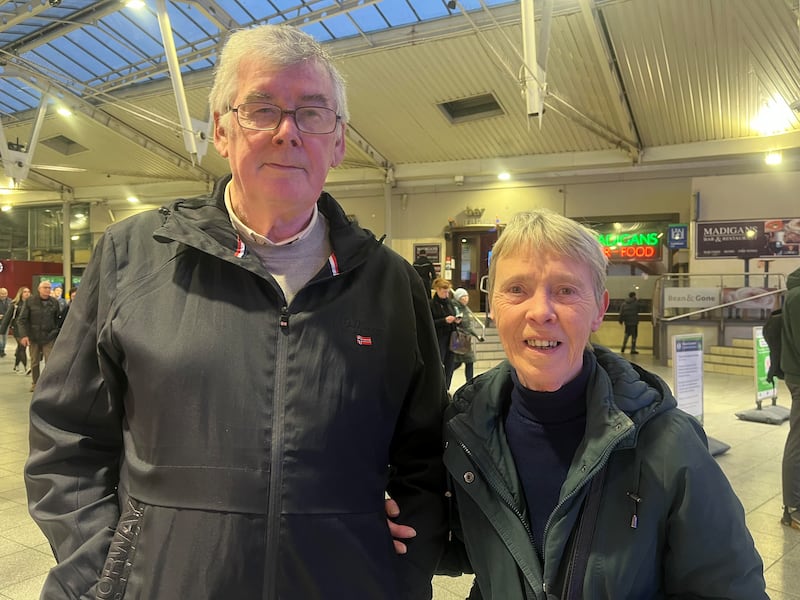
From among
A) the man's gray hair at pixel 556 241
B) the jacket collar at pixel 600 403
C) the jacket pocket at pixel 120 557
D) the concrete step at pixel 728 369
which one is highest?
the man's gray hair at pixel 556 241

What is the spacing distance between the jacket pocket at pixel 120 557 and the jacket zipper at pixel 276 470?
264mm

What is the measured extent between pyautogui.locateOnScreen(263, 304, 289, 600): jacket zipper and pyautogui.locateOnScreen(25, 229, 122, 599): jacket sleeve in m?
0.34

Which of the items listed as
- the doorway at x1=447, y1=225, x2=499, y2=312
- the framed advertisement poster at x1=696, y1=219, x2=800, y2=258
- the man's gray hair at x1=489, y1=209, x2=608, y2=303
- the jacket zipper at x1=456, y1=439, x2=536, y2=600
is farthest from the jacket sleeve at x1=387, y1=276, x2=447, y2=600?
the doorway at x1=447, y1=225, x2=499, y2=312

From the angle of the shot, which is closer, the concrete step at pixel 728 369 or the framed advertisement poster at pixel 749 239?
the concrete step at pixel 728 369

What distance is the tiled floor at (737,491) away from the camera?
3.38 m

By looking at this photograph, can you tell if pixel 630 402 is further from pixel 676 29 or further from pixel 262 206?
pixel 676 29

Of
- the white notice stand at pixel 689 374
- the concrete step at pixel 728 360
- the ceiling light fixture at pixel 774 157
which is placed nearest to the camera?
the white notice stand at pixel 689 374

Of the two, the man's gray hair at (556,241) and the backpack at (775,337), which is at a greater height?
the man's gray hair at (556,241)

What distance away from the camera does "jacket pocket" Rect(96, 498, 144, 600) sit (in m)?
1.16

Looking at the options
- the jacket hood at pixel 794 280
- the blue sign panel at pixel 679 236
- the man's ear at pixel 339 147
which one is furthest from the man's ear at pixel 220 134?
the blue sign panel at pixel 679 236

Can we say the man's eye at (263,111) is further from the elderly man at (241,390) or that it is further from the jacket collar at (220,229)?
Result: the jacket collar at (220,229)

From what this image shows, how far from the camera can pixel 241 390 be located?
1.19 m

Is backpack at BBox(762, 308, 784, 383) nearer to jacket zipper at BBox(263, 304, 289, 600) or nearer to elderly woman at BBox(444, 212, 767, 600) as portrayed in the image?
elderly woman at BBox(444, 212, 767, 600)

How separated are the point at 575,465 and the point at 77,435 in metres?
1.04
